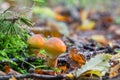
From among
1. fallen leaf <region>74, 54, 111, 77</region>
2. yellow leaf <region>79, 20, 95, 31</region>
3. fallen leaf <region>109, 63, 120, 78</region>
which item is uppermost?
fallen leaf <region>74, 54, 111, 77</region>

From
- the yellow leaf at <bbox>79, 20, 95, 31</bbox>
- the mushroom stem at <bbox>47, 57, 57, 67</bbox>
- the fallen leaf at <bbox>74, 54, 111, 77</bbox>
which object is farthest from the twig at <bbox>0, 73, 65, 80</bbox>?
the yellow leaf at <bbox>79, 20, 95, 31</bbox>

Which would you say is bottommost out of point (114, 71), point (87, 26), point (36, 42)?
point (87, 26)

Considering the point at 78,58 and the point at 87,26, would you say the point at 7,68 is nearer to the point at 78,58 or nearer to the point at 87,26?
the point at 78,58

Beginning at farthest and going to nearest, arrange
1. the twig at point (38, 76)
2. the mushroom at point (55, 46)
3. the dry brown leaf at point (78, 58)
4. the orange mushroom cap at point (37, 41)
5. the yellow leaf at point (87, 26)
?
1. the yellow leaf at point (87, 26)
2. the dry brown leaf at point (78, 58)
3. the orange mushroom cap at point (37, 41)
4. the mushroom at point (55, 46)
5. the twig at point (38, 76)

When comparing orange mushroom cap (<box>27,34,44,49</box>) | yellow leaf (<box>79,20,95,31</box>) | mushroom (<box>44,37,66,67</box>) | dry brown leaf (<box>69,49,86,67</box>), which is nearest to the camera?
mushroom (<box>44,37,66,67</box>)

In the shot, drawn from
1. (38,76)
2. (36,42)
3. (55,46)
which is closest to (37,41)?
(36,42)

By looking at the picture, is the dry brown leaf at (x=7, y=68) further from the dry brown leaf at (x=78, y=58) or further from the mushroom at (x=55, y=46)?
the dry brown leaf at (x=78, y=58)

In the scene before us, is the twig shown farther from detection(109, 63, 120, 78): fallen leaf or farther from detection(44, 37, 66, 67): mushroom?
detection(109, 63, 120, 78): fallen leaf

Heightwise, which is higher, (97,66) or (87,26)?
(97,66)

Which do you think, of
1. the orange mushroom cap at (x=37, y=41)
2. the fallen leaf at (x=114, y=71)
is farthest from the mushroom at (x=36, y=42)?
the fallen leaf at (x=114, y=71)

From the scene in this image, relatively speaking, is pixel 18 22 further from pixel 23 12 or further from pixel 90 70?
pixel 90 70

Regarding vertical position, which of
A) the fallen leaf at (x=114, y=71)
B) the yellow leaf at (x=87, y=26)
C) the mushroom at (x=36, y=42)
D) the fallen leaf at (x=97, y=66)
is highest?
the mushroom at (x=36, y=42)

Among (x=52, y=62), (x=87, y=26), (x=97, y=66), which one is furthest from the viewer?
(x=87, y=26)
